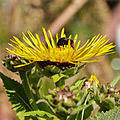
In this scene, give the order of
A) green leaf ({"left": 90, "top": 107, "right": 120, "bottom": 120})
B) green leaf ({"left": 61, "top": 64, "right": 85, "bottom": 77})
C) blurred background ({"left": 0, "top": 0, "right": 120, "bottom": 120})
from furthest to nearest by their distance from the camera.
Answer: blurred background ({"left": 0, "top": 0, "right": 120, "bottom": 120}) < green leaf ({"left": 61, "top": 64, "right": 85, "bottom": 77}) < green leaf ({"left": 90, "top": 107, "right": 120, "bottom": 120})

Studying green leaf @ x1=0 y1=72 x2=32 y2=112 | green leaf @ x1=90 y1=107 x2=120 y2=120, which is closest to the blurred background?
green leaf @ x1=0 y1=72 x2=32 y2=112

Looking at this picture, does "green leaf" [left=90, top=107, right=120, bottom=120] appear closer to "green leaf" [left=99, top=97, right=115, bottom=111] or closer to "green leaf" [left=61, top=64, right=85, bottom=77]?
"green leaf" [left=99, top=97, right=115, bottom=111]

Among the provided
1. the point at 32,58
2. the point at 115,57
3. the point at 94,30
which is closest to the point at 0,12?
the point at 94,30

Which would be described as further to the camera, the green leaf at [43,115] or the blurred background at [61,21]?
the blurred background at [61,21]

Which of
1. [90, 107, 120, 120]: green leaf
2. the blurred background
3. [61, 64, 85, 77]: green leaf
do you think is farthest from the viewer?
the blurred background

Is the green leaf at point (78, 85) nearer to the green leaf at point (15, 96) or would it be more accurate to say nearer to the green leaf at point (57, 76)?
the green leaf at point (57, 76)

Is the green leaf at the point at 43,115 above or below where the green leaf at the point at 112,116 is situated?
above

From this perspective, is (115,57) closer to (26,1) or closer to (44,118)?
(26,1)

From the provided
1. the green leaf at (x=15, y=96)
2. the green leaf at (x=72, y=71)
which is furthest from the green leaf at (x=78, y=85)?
the green leaf at (x=15, y=96)
